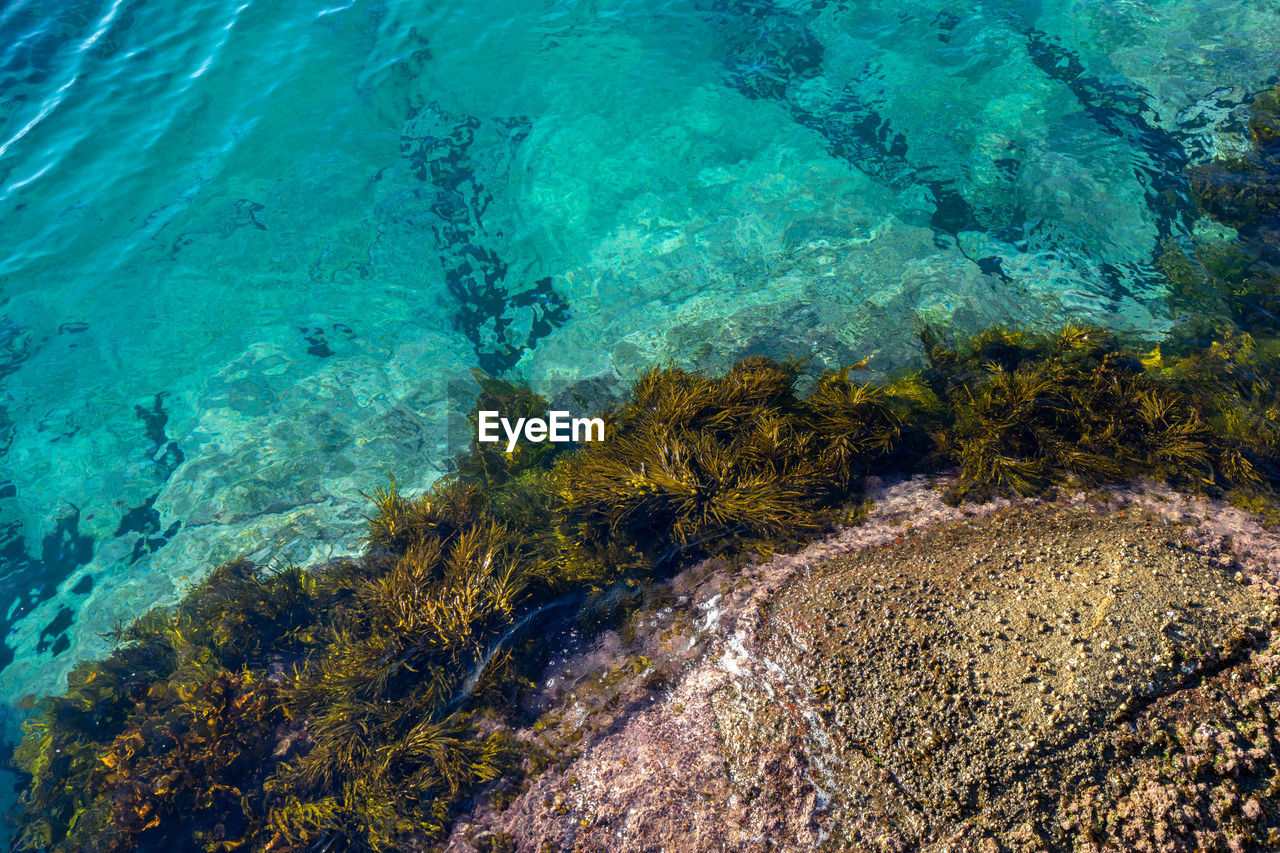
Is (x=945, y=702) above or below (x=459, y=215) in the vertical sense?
below

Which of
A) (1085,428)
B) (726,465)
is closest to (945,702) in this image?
(726,465)

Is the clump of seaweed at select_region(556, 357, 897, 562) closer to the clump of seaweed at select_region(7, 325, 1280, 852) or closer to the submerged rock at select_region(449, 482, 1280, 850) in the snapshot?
the clump of seaweed at select_region(7, 325, 1280, 852)

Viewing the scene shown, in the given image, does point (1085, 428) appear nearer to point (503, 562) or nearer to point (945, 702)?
point (945, 702)

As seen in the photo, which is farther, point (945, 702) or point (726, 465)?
point (726, 465)

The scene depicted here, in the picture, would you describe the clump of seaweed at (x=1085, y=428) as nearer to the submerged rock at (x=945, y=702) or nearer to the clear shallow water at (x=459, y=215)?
the submerged rock at (x=945, y=702)

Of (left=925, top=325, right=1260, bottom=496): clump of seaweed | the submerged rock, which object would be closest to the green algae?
(left=925, top=325, right=1260, bottom=496): clump of seaweed

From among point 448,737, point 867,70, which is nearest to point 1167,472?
point 448,737
